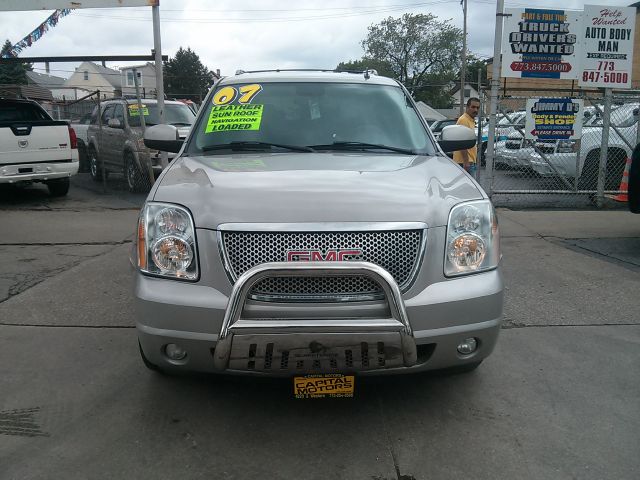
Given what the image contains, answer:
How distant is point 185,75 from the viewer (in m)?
71.6

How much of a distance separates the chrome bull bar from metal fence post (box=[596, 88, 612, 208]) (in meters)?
8.40

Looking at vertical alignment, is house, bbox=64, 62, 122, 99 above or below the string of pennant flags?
above

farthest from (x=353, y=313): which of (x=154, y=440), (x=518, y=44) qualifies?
(x=518, y=44)

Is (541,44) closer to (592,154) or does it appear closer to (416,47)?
(592,154)

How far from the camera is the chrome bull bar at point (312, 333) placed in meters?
2.57

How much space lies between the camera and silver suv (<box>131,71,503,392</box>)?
261 centimetres

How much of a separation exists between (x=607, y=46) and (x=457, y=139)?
665 centimetres

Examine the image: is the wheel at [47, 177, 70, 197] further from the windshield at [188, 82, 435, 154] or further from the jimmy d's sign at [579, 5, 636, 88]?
the jimmy d's sign at [579, 5, 636, 88]

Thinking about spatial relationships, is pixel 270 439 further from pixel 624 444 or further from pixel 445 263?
pixel 624 444

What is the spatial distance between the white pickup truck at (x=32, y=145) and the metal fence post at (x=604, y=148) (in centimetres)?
891

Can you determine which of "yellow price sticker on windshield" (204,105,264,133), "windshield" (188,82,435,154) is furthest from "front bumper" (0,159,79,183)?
"yellow price sticker on windshield" (204,105,264,133)

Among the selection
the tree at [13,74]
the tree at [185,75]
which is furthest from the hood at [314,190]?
the tree at [185,75]

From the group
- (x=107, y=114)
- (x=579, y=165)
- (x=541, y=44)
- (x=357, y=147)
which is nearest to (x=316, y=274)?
(x=357, y=147)

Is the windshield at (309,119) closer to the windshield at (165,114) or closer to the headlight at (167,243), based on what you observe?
the headlight at (167,243)
